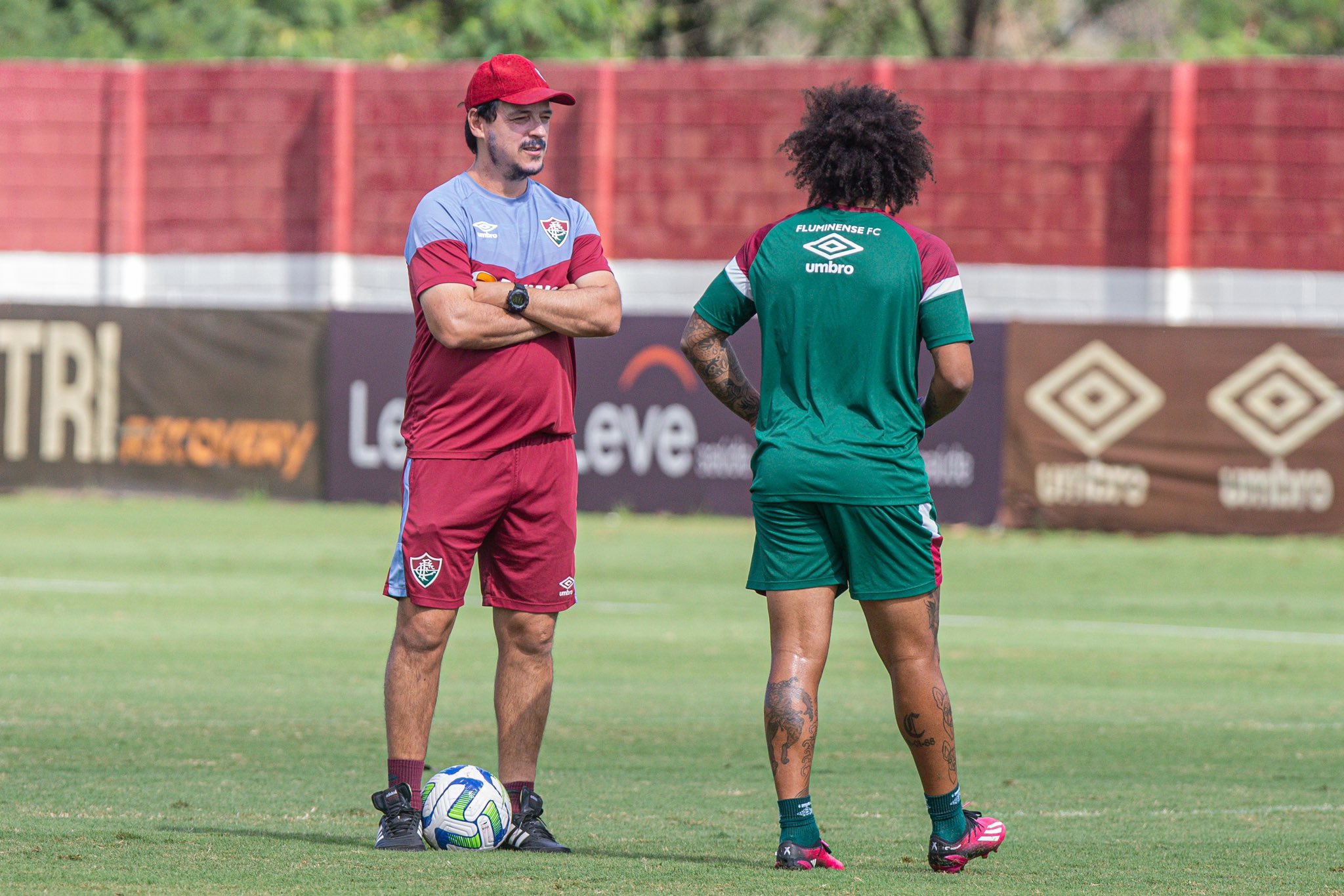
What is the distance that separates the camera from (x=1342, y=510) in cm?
1861

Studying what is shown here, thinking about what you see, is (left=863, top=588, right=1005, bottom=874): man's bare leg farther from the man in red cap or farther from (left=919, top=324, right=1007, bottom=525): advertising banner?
(left=919, top=324, right=1007, bottom=525): advertising banner

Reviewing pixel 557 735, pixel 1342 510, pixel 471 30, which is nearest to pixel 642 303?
pixel 471 30

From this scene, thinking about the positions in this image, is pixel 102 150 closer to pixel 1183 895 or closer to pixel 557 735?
pixel 557 735

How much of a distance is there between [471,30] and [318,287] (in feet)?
23.5

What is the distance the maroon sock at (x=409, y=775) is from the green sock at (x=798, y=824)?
1136mm

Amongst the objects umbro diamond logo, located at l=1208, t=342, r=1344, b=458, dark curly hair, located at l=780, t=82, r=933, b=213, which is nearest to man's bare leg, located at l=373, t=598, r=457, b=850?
dark curly hair, located at l=780, t=82, r=933, b=213

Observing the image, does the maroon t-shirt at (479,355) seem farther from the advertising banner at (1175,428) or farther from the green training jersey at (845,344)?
the advertising banner at (1175,428)

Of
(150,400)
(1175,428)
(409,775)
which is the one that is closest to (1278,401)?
(1175,428)

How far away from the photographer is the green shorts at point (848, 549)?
5.38 meters

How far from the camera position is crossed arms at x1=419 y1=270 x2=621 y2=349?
5664 mm

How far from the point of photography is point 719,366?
223 inches

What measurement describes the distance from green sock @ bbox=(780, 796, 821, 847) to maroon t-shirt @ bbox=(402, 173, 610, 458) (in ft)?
4.41

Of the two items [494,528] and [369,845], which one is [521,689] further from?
[369,845]

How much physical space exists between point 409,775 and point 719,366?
1539 millimetres
